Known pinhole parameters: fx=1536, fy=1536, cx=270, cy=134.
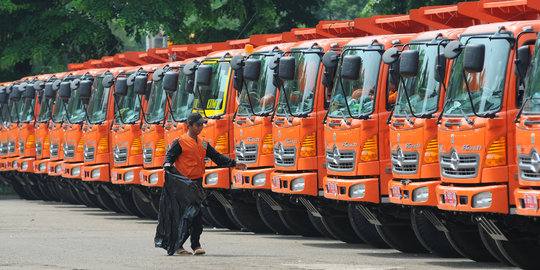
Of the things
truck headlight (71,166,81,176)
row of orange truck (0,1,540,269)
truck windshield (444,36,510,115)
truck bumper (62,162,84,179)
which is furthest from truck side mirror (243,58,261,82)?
truck headlight (71,166,81,176)

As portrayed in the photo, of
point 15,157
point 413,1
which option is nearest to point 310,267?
point 15,157

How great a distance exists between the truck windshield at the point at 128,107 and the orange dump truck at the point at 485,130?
12497 mm

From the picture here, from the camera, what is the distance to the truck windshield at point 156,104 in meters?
26.4

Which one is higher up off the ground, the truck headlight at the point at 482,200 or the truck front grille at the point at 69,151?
the truck headlight at the point at 482,200

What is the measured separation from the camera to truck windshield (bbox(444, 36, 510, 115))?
51.4 ft

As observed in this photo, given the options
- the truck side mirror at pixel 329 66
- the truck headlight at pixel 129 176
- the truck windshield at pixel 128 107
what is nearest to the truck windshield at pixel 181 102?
the truck headlight at pixel 129 176

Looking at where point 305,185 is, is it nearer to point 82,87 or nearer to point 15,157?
point 82,87

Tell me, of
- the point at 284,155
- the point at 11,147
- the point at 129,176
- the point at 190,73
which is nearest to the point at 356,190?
the point at 284,155

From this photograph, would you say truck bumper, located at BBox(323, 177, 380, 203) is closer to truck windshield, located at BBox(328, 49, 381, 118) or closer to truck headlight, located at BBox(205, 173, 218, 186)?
truck windshield, located at BBox(328, 49, 381, 118)

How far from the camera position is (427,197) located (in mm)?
16969

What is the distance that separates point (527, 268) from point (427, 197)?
1.57 metres

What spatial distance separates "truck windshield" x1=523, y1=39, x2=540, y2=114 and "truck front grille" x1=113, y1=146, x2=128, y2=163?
14.0m

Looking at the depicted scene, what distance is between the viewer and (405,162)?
17422 mm

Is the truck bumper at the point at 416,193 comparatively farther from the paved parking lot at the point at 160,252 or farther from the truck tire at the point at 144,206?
the truck tire at the point at 144,206
